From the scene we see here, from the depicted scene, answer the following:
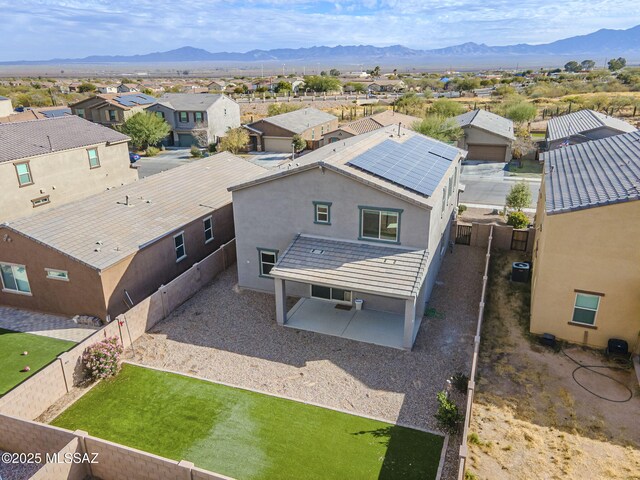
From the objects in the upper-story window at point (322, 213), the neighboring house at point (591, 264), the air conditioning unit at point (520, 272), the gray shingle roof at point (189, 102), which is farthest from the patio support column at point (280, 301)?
the gray shingle roof at point (189, 102)

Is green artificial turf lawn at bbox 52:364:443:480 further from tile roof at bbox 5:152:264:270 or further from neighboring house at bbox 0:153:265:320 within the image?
tile roof at bbox 5:152:264:270

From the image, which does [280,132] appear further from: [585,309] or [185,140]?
[585,309]

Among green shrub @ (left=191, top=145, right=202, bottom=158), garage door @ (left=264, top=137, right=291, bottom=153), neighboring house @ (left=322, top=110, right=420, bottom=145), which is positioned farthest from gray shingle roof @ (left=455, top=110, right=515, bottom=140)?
green shrub @ (left=191, top=145, right=202, bottom=158)

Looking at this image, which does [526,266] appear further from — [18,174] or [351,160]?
[18,174]

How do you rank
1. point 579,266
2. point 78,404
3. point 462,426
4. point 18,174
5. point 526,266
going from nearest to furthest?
point 462,426 < point 78,404 < point 579,266 < point 526,266 < point 18,174

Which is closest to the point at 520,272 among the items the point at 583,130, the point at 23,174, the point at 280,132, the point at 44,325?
the point at 583,130

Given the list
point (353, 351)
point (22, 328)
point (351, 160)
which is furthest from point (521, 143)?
point (22, 328)

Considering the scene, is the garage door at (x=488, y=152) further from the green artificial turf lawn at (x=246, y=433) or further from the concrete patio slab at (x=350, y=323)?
the green artificial turf lawn at (x=246, y=433)
